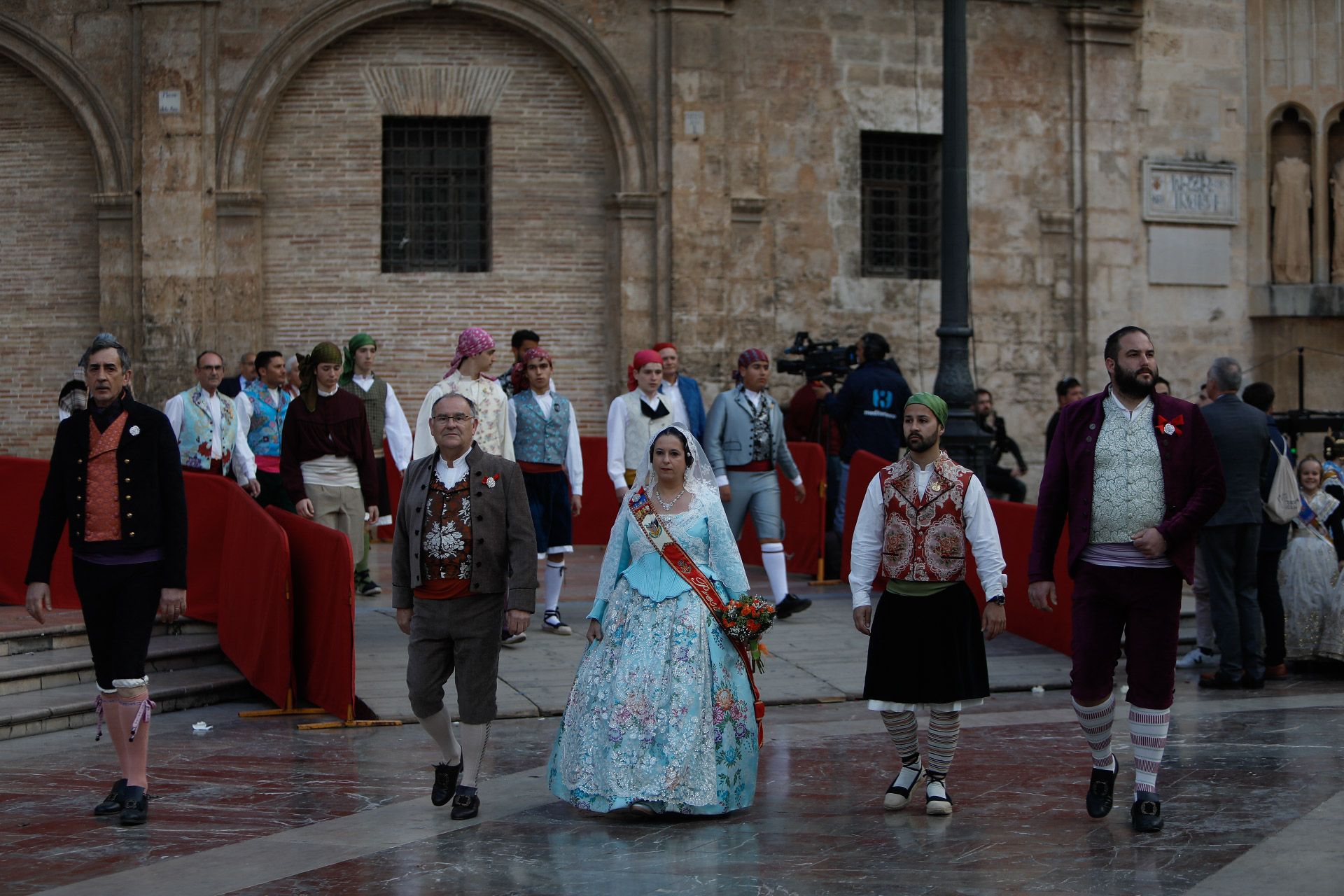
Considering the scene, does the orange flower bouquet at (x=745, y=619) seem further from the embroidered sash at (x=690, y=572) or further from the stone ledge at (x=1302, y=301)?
the stone ledge at (x=1302, y=301)

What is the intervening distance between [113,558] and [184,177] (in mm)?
10492

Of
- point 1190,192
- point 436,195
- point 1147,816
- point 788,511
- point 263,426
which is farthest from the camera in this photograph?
point 1190,192

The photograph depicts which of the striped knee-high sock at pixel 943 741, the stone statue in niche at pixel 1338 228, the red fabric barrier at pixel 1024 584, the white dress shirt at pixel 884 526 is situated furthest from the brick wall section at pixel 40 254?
the stone statue in niche at pixel 1338 228

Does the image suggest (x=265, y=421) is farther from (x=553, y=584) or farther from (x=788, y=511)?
(x=788, y=511)

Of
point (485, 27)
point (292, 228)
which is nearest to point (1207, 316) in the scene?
point (485, 27)

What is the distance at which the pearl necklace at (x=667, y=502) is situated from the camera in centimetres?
706

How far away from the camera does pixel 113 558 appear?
6992 mm

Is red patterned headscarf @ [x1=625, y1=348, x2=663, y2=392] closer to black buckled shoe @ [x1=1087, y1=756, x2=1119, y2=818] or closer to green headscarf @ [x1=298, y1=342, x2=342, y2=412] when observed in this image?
green headscarf @ [x1=298, y1=342, x2=342, y2=412]

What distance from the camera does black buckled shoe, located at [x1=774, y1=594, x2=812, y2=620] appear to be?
11547 mm

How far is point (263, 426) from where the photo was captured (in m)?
12.1

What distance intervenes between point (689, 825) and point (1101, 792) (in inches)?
64.8

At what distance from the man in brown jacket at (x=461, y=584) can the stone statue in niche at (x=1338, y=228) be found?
15841mm

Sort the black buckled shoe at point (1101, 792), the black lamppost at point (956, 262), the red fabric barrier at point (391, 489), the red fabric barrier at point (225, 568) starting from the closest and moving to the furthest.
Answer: the black buckled shoe at point (1101, 792)
the red fabric barrier at point (225, 568)
the black lamppost at point (956, 262)
the red fabric barrier at point (391, 489)

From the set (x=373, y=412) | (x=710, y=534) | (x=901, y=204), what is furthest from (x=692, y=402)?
(x=901, y=204)
